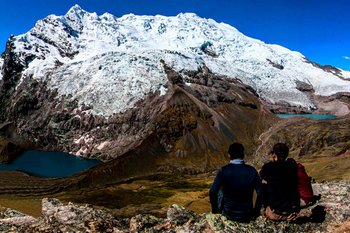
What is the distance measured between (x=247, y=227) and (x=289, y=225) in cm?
243

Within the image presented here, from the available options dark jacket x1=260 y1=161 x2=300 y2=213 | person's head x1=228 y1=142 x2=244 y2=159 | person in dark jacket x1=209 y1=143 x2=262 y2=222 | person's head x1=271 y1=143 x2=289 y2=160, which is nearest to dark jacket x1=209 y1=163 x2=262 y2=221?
person in dark jacket x1=209 y1=143 x2=262 y2=222

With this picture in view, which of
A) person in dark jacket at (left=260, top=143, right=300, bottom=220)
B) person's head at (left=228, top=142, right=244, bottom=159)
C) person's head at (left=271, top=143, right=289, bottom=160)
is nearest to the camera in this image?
person's head at (left=228, top=142, right=244, bottom=159)

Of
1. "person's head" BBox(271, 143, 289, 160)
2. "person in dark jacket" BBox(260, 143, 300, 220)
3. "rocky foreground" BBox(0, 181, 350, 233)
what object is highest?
"person's head" BBox(271, 143, 289, 160)

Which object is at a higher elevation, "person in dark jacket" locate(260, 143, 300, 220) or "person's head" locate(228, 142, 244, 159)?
"person's head" locate(228, 142, 244, 159)

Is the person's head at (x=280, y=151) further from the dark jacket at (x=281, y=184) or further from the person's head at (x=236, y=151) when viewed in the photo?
the person's head at (x=236, y=151)

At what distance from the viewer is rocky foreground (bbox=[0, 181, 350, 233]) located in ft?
61.8

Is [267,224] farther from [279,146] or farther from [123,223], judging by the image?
[123,223]

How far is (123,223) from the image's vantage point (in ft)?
74.4

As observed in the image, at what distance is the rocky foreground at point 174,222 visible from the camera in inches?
741

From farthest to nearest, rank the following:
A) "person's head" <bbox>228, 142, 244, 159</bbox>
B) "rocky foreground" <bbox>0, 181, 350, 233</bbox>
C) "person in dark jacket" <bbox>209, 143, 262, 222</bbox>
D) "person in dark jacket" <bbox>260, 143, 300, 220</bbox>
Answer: "rocky foreground" <bbox>0, 181, 350, 233</bbox> → "person in dark jacket" <bbox>260, 143, 300, 220</bbox> → "person's head" <bbox>228, 142, 244, 159</bbox> → "person in dark jacket" <bbox>209, 143, 262, 222</bbox>

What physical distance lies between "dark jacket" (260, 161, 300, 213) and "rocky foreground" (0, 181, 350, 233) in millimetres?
1303

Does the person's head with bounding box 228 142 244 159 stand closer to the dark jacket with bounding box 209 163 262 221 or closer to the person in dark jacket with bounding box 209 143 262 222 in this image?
the person in dark jacket with bounding box 209 143 262 222

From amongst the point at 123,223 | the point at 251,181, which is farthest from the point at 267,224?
Result: the point at 123,223

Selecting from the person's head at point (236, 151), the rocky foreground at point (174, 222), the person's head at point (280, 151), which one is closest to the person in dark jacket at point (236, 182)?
the person's head at point (236, 151)
